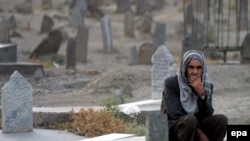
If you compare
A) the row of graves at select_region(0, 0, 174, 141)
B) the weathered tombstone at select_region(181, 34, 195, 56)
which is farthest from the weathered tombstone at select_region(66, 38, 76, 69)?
the weathered tombstone at select_region(181, 34, 195, 56)

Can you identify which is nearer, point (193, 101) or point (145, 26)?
point (193, 101)

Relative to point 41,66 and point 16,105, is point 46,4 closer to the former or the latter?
point 41,66

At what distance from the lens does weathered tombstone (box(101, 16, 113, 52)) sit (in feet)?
90.9

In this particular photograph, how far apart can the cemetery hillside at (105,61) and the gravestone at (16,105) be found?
0.08ft

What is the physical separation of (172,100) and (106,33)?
1938 cm

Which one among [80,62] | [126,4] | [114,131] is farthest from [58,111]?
[126,4]

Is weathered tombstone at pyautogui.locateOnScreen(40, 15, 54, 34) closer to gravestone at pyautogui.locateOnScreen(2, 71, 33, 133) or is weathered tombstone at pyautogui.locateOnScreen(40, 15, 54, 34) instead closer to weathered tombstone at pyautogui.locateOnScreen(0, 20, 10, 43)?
weathered tombstone at pyautogui.locateOnScreen(0, 20, 10, 43)

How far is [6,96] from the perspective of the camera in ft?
34.7

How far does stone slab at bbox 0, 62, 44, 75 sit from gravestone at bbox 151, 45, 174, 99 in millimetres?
5019

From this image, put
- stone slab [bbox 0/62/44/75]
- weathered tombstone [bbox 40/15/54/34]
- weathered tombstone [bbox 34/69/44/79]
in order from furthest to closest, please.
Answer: weathered tombstone [bbox 40/15/54/34] < weathered tombstone [bbox 34/69/44/79] < stone slab [bbox 0/62/44/75]

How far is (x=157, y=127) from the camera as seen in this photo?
8258mm

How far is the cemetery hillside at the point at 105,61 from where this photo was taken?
13.5 metres

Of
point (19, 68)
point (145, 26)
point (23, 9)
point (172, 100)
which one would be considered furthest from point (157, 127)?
point (23, 9)

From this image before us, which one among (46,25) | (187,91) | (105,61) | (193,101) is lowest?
(105,61)
